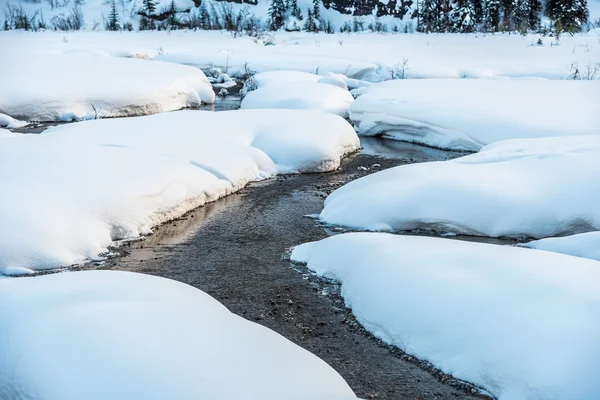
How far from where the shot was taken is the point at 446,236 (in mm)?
4336

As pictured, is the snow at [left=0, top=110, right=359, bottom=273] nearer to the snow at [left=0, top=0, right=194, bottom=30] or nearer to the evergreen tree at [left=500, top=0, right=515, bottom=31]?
the evergreen tree at [left=500, top=0, right=515, bottom=31]

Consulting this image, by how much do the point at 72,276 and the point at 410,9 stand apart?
1452 inches

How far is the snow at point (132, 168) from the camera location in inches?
151

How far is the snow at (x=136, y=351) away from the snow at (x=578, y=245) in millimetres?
1816

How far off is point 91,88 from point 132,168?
4.04 m

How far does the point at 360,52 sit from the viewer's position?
551 inches

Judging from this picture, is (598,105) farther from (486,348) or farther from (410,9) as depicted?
(410,9)

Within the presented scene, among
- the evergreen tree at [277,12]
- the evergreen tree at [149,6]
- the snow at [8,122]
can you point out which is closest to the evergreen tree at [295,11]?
the evergreen tree at [277,12]

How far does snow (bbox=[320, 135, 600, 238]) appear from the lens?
431 cm

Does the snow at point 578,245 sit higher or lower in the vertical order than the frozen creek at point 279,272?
higher

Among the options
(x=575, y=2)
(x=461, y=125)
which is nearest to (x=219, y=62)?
(x=461, y=125)

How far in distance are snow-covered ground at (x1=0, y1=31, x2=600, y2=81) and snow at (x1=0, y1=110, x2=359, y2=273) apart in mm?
4886

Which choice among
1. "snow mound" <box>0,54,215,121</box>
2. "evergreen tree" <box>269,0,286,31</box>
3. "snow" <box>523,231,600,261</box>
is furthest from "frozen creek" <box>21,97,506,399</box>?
"evergreen tree" <box>269,0,286,31</box>

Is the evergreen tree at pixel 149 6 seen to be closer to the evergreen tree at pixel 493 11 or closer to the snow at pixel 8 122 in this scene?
the evergreen tree at pixel 493 11
